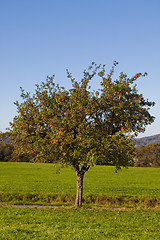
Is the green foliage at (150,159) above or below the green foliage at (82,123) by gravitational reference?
above

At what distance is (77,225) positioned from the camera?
1543 cm

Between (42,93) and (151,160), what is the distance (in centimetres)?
10601

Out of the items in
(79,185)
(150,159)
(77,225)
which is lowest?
(77,225)

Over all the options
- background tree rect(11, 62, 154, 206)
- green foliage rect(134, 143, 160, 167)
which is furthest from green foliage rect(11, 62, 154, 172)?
green foliage rect(134, 143, 160, 167)

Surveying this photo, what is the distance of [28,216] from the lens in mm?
18047

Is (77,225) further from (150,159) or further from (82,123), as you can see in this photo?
(150,159)

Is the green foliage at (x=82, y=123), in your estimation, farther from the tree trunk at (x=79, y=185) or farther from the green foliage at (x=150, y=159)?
the green foliage at (x=150, y=159)

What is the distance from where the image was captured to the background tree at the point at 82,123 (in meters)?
20.0

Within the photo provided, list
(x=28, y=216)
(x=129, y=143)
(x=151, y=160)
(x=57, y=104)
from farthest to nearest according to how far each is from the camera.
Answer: (x=151, y=160)
(x=57, y=104)
(x=129, y=143)
(x=28, y=216)

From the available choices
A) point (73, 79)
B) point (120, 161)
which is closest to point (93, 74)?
point (73, 79)

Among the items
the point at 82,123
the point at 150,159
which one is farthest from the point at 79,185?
the point at 150,159

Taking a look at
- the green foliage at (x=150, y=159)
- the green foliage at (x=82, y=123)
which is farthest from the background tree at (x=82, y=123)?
the green foliage at (x=150, y=159)

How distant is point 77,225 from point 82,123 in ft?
22.4

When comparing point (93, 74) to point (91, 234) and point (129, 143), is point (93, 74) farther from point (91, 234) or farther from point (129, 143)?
point (91, 234)
